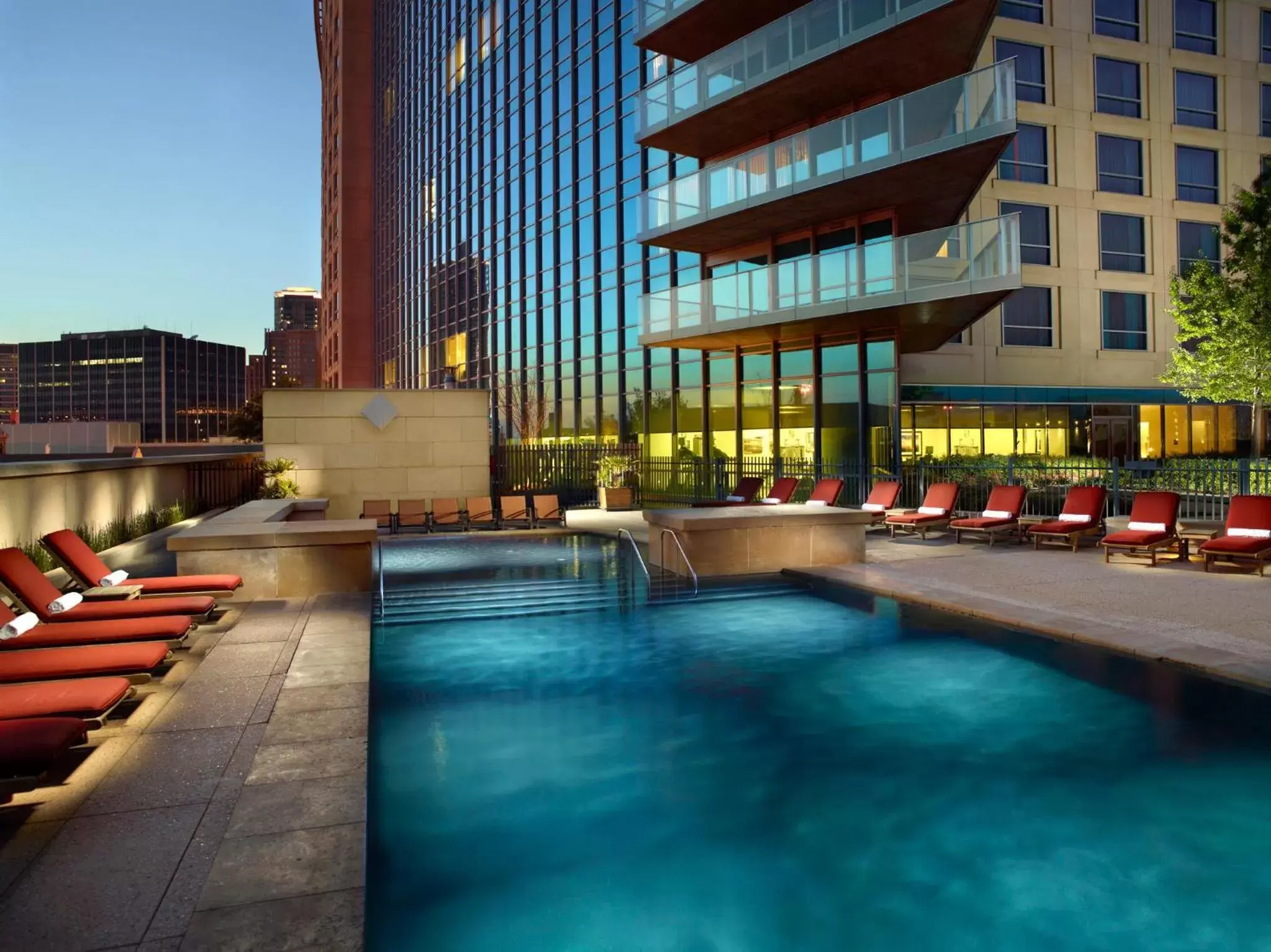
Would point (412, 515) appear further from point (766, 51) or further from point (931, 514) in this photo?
point (766, 51)

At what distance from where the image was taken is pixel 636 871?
4.54 m

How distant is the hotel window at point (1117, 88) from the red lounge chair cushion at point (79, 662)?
106 ft

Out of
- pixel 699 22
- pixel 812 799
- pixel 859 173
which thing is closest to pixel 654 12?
pixel 699 22

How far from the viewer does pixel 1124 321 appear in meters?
29.0

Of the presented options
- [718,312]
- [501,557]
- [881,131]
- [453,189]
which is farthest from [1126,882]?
[453,189]

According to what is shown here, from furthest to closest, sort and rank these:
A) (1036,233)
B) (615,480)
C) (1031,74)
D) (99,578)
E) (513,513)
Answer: (1036,233) → (1031,74) → (615,480) → (513,513) → (99,578)

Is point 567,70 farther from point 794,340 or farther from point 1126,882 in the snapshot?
point 1126,882

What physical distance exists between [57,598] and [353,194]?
232 feet

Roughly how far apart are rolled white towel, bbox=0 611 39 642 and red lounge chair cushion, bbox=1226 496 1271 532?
14.4 m

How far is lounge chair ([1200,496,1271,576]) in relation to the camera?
11.8 m

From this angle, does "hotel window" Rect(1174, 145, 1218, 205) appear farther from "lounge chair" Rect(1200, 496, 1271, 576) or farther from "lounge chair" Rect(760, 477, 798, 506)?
"lounge chair" Rect(1200, 496, 1271, 576)

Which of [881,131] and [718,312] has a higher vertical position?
[881,131]

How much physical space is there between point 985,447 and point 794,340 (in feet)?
28.0

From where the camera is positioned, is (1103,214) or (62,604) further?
(1103,214)
